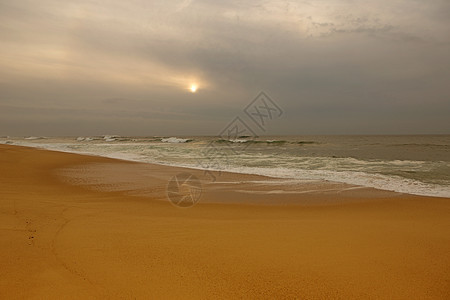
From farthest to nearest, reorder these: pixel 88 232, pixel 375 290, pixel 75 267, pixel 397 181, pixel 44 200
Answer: pixel 397 181, pixel 44 200, pixel 88 232, pixel 75 267, pixel 375 290

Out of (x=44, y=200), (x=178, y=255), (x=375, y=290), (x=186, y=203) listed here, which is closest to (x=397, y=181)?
(x=186, y=203)

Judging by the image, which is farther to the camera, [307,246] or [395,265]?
[307,246]

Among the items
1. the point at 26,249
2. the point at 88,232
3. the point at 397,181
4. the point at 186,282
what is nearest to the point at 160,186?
the point at 88,232

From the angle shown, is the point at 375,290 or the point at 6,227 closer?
the point at 375,290

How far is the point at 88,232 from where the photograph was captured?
3984mm

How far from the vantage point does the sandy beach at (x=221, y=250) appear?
266 cm

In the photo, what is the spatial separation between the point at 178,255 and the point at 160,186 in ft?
18.5

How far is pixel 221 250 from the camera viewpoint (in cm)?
354

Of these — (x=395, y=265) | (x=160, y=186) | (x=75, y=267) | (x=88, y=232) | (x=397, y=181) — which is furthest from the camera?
(x=397, y=181)

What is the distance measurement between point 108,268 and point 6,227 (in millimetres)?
2159

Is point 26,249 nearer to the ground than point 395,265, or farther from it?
farther from it

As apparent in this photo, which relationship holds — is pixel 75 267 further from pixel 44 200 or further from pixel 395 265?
pixel 44 200

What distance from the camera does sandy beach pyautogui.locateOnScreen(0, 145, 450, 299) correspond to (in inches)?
105

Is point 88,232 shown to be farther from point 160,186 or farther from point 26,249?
point 160,186
